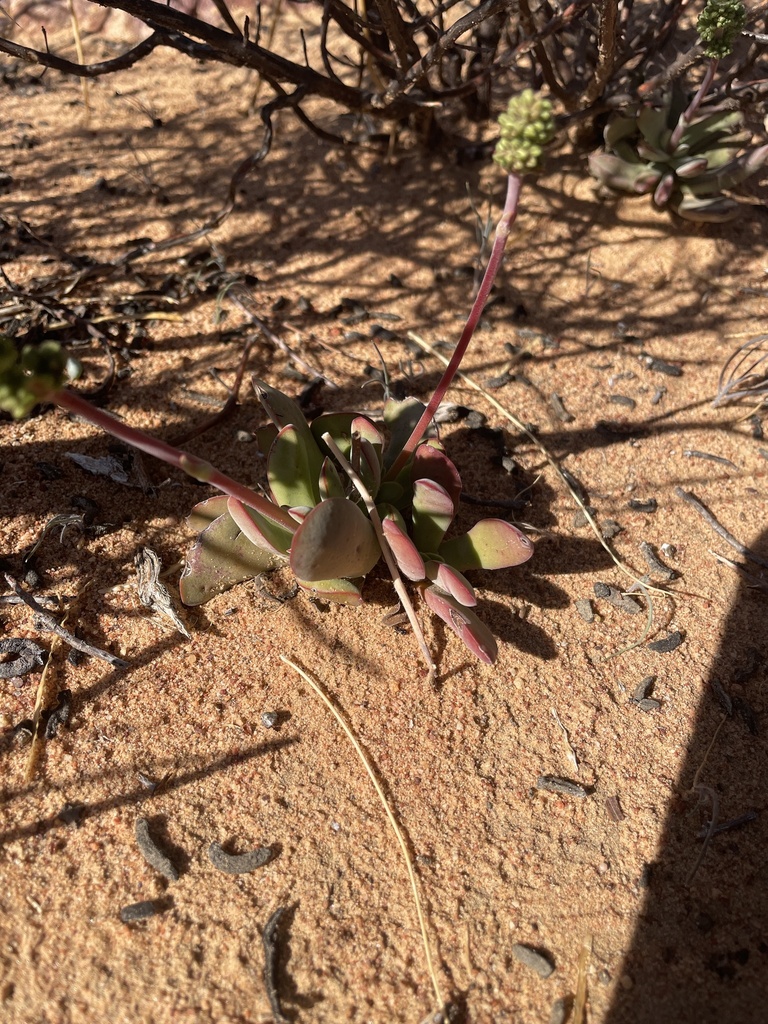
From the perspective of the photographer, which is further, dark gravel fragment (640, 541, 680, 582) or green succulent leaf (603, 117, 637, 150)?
green succulent leaf (603, 117, 637, 150)

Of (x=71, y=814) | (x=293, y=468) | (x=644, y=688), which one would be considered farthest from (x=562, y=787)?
(x=71, y=814)

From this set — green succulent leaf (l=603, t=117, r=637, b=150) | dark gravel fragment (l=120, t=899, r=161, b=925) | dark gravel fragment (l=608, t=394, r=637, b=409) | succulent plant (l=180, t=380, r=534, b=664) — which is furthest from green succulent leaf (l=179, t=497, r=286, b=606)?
green succulent leaf (l=603, t=117, r=637, b=150)

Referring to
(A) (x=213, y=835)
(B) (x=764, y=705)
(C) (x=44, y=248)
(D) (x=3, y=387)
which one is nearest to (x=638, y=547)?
(B) (x=764, y=705)

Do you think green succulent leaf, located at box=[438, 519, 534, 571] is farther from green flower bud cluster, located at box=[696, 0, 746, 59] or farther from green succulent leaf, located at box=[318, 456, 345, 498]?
green flower bud cluster, located at box=[696, 0, 746, 59]

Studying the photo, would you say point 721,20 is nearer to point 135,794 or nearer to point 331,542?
point 331,542

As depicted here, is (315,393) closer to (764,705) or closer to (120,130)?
(764,705)

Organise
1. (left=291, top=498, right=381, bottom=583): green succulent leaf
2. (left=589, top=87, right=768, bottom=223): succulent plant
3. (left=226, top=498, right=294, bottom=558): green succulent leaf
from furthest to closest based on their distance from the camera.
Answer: (left=589, top=87, right=768, bottom=223): succulent plant < (left=226, top=498, right=294, bottom=558): green succulent leaf < (left=291, top=498, right=381, bottom=583): green succulent leaf

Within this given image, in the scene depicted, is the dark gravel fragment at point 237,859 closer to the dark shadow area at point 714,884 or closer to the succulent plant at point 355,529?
the succulent plant at point 355,529
